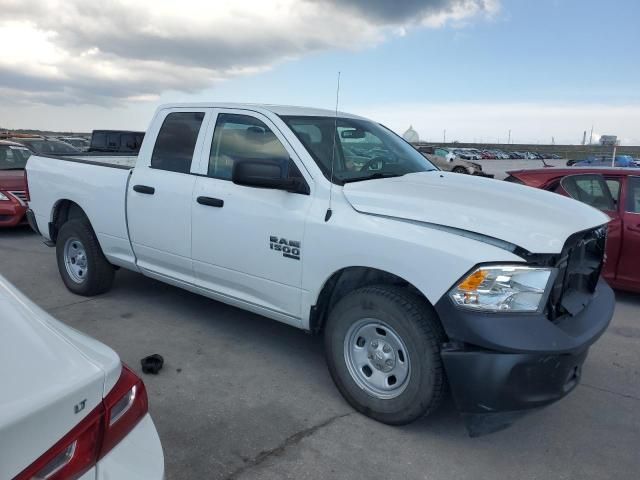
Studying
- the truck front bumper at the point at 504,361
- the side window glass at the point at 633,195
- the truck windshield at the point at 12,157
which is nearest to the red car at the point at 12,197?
the truck windshield at the point at 12,157

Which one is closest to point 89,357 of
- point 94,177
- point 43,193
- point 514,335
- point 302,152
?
point 514,335

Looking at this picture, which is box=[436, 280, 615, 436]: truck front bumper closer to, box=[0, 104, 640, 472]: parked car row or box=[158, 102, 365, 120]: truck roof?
box=[0, 104, 640, 472]: parked car row

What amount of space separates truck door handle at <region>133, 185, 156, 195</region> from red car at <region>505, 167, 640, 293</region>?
4473 millimetres

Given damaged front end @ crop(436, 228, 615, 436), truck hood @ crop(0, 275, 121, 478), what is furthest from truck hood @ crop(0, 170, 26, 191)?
damaged front end @ crop(436, 228, 615, 436)

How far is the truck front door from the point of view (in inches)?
143

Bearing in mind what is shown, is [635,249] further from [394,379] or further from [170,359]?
[170,359]

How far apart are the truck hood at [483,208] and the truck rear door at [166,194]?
1521 mm

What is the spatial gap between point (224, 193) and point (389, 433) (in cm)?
204

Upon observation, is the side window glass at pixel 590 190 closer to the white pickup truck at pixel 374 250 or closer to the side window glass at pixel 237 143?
the white pickup truck at pixel 374 250

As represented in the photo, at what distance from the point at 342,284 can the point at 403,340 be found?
0.66m

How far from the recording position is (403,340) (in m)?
3.06

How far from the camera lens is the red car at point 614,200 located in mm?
5730

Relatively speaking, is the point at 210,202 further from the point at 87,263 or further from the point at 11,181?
the point at 11,181

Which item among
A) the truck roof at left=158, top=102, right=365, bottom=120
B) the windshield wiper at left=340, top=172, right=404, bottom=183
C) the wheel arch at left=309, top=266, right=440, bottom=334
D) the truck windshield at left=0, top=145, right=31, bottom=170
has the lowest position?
the wheel arch at left=309, top=266, right=440, bottom=334
